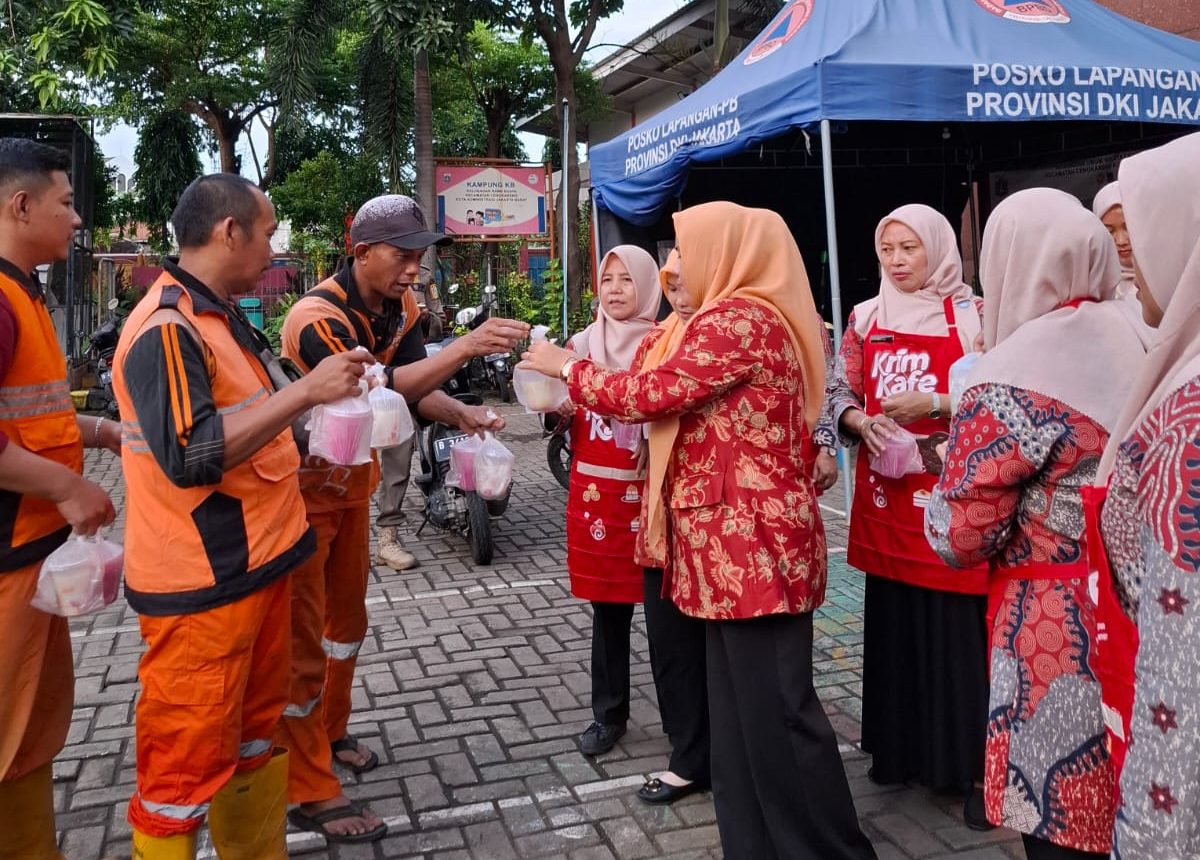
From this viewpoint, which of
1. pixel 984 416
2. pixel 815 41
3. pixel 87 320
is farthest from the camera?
pixel 87 320

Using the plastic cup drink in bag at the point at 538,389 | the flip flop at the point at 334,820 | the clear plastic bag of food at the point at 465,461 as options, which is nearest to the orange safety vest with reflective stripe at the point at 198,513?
the plastic cup drink in bag at the point at 538,389

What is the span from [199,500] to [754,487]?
4.42 ft

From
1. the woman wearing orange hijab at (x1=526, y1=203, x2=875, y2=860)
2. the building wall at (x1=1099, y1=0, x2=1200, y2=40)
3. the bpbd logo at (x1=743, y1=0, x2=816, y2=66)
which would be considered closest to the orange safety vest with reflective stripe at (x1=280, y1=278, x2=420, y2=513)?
the woman wearing orange hijab at (x1=526, y1=203, x2=875, y2=860)

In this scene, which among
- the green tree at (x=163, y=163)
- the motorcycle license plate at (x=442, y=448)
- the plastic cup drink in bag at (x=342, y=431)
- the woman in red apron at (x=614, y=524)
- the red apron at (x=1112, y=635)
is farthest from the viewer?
the green tree at (x=163, y=163)

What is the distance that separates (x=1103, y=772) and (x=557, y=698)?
2.64 m

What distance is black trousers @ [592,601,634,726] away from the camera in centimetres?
363

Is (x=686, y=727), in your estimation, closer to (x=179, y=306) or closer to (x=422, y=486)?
(x=179, y=306)

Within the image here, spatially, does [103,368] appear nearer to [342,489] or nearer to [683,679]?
[342,489]

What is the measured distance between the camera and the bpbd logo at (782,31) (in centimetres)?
610

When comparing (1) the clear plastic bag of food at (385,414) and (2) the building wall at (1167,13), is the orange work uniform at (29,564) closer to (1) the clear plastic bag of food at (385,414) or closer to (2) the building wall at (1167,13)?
(1) the clear plastic bag of food at (385,414)

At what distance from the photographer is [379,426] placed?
2.81 m

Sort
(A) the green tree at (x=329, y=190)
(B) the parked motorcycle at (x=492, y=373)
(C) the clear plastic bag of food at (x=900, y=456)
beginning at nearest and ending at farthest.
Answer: (C) the clear plastic bag of food at (x=900, y=456), (B) the parked motorcycle at (x=492, y=373), (A) the green tree at (x=329, y=190)

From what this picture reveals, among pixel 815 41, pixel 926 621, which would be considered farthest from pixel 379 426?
pixel 815 41

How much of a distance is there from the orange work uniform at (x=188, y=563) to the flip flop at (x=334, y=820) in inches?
33.0
